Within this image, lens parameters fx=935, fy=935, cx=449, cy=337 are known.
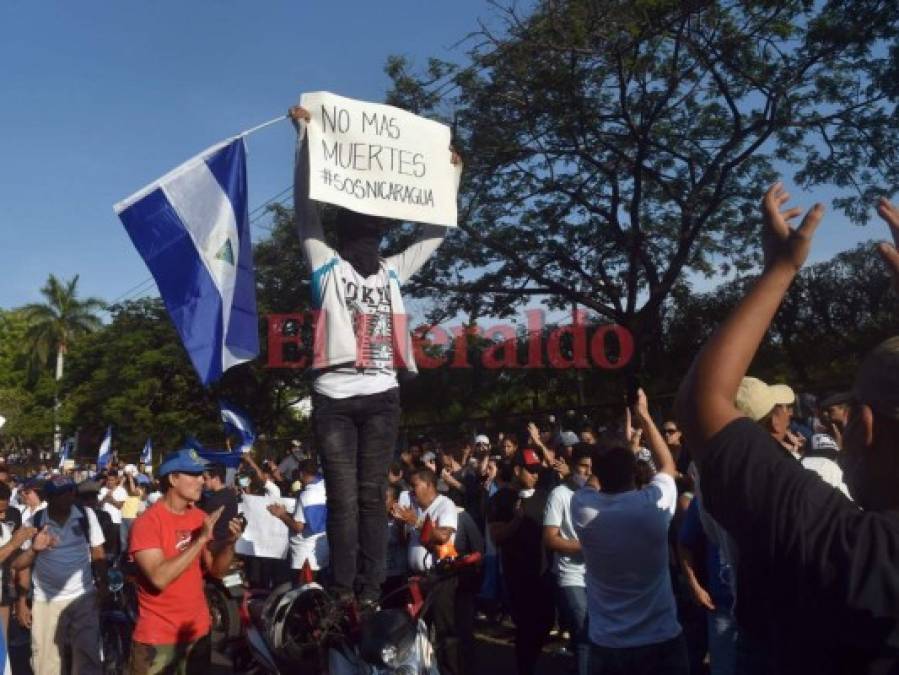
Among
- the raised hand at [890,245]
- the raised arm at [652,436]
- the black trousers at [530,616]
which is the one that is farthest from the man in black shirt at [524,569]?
the raised hand at [890,245]

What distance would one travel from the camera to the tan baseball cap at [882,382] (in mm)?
1787

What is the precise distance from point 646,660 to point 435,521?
2.79 m

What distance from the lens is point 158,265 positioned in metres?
4.64

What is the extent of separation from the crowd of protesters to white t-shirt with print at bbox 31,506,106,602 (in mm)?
A: 14

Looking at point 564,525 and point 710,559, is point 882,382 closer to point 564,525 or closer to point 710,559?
point 710,559

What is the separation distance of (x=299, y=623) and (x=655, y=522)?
6.07ft

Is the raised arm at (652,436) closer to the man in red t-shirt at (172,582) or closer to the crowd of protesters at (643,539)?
the crowd of protesters at (643,539)

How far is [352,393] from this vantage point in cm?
421

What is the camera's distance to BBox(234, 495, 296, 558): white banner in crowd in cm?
1034

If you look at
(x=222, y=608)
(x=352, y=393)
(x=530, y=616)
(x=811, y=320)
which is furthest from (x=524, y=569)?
(x=811, y=320)

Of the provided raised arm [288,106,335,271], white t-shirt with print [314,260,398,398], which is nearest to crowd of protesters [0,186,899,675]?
white t-shirt with print [314,260,398,398]

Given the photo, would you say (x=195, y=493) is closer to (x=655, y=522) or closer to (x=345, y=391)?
(x=345, y=391)

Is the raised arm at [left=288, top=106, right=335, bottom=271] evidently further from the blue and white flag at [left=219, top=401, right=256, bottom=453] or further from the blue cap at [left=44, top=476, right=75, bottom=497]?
the blue and white flag at [left=219, top=401, right=256, bottom=453]

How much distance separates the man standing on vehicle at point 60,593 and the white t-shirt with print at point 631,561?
4638mm
